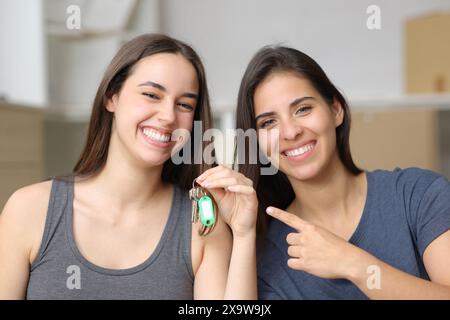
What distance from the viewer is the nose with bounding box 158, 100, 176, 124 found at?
113cm

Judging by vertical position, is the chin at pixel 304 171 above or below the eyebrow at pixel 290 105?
below

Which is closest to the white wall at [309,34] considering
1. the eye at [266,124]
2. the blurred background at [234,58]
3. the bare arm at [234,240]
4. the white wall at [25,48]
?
the blurred background at [234,58]

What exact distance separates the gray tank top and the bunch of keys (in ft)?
0.31

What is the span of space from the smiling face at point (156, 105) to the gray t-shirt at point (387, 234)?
0.31 meters

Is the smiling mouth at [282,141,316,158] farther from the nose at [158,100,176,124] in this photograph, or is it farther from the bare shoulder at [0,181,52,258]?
the bare shoulder at [0,181,52,258]

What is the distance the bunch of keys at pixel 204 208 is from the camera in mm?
1061

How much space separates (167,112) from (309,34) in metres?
2.58

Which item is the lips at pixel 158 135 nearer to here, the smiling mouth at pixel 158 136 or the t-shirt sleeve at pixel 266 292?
the smiling mouth at pixel 158 136

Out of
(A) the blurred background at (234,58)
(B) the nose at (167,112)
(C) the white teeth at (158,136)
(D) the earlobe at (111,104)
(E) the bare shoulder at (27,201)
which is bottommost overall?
(E) the bare shoulder at (27,201)

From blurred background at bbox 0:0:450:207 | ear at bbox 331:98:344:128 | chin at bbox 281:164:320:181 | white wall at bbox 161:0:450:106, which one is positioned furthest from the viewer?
white wall at bbox 161:0:450:106

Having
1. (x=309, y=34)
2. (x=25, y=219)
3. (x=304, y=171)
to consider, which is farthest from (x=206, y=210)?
(x=309, y=34)

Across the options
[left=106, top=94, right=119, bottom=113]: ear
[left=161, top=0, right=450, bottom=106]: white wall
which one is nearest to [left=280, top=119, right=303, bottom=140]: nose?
[left=106, top=94, right=119, bottom=113]: ear

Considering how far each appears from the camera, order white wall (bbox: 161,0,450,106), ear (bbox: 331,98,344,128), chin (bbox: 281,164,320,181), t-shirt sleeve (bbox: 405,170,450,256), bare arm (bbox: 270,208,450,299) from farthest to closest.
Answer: white wall (bbox: 161,0,450,106), ear (bbox: 331,98,344,128), chin (bbox: 281,164,320,181), t-shirt sleeve (bbox: 405,170,450,256), bare arm (bbox: 270,208,450,299)
